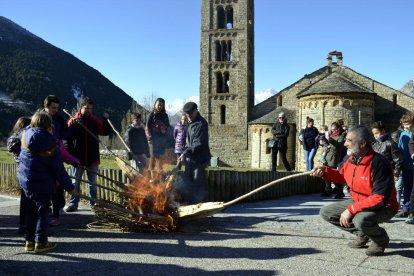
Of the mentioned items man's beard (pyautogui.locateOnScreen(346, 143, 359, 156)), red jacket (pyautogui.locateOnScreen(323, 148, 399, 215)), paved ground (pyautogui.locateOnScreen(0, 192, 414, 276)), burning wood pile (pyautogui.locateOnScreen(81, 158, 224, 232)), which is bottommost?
paved ground (pyautogui.locateOnScreen(0, 192, 414, 276))

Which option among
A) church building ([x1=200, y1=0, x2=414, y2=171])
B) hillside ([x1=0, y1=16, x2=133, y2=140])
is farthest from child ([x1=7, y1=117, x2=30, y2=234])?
hillside ([x1=0, y1=16, x2=133, y2=140])

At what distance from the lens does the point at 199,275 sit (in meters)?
4.00

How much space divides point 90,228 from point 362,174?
4.03 m

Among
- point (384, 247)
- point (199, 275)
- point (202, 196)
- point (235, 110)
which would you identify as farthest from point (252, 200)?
point (235, 110)

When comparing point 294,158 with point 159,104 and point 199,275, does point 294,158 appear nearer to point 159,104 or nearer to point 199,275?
point 159,104

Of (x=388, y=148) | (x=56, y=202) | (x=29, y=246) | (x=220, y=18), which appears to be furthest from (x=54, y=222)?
(x=220, y=18)

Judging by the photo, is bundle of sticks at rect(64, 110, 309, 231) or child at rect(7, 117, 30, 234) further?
bundle of sticks at rect(64, 110, 309, 231)

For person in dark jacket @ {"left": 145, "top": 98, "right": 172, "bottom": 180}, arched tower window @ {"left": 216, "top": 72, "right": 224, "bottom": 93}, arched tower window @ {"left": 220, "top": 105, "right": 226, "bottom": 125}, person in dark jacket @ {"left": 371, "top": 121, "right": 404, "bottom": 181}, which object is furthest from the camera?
arched tower window @ {"left": 216, "top": 72, "right": 224, "bottom": 93}

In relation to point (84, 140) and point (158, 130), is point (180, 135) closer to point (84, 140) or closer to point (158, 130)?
point (158, 130)

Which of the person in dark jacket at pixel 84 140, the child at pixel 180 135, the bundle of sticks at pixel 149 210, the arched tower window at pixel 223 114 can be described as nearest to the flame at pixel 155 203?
the bundle of sticks at pixel 149 210

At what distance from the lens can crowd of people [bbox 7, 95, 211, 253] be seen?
4.89 metres

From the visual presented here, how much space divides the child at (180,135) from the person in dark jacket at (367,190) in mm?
4563

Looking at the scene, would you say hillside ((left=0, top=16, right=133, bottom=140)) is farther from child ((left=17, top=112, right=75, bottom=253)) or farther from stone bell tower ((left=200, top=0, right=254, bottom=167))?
child ((left=17, top=112, right=75, bottom=253))

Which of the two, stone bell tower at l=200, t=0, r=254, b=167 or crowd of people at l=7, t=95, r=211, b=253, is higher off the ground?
stone bell tower at l=200, t=0, r=254, b=167
